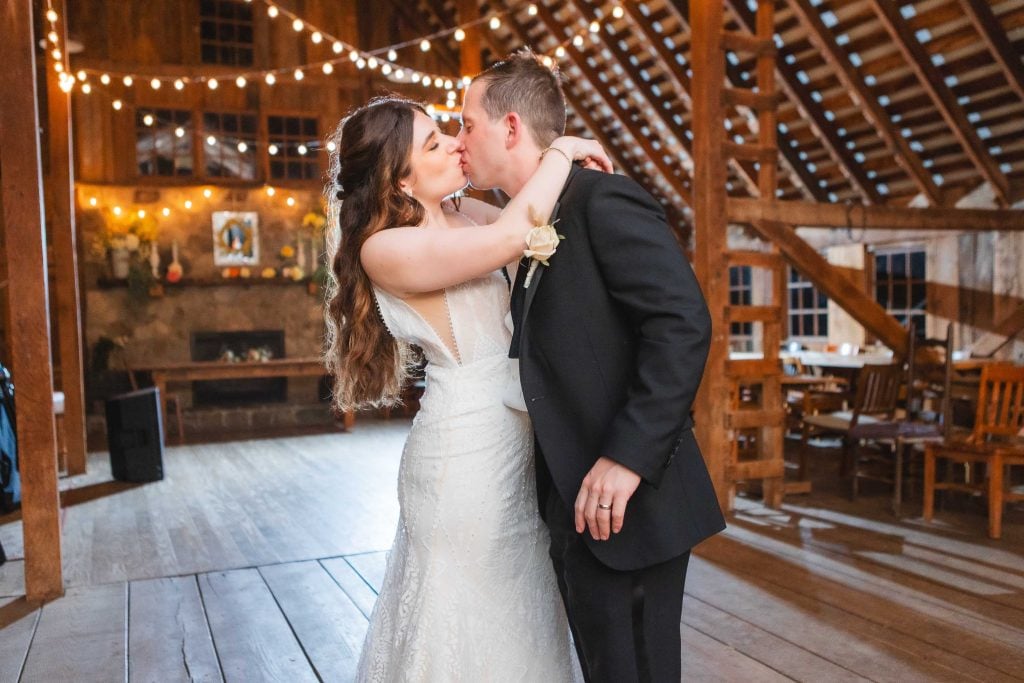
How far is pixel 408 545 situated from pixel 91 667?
1.86 metres

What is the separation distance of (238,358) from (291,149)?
288 centimetres

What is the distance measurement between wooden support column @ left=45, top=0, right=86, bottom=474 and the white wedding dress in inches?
250

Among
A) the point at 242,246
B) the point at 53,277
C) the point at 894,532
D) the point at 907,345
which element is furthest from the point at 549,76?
the point at 242,246

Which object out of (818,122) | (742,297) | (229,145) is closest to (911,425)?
(818,122)

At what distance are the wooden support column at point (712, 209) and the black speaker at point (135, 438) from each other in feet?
15.0

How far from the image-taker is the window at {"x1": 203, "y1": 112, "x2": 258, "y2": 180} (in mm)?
10680

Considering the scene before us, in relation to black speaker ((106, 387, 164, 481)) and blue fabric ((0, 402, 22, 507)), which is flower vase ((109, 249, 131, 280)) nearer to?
black speaker ((106, 387, 164, 481))

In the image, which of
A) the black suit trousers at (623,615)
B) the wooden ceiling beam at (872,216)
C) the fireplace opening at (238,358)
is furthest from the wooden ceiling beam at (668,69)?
the black suit trousers at (623,615)

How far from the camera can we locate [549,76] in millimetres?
1912

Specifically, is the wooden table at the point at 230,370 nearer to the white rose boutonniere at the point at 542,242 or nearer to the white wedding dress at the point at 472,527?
the white wedding dress at the point at 472,527

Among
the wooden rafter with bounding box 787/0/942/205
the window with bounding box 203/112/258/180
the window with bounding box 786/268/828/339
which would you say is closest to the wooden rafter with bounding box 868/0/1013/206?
the wooden rafter with bounding box 787/0/942/205

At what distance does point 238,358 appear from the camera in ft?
34.2

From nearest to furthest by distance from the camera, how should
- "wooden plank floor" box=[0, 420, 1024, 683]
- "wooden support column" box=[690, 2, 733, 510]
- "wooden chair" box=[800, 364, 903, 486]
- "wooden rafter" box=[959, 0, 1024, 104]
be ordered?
"wooden plank floor" box=[0, 420, 1024, 683], "wooden support column" box=[690, 2, 733, 510], "wooden chair" box=[800, 364, 903, 486], "wooden rafter" box=[959, 0, 1024, 104]

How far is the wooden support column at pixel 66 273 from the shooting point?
7.30m
